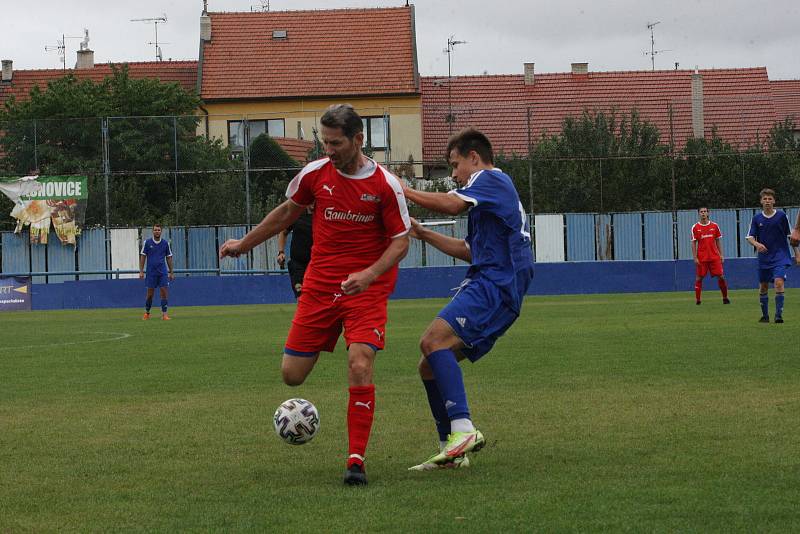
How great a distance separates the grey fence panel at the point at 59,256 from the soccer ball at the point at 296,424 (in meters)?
29.8

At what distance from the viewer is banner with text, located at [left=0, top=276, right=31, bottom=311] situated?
110 feet

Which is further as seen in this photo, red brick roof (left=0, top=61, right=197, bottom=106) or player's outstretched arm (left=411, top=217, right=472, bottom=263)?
red brick roof (left=0, top=61, right=197, bottom=106)

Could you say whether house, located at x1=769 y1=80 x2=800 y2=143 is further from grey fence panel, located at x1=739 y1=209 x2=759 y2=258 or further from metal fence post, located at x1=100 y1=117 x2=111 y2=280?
metal fence post, located at x1=100 y1=117 x2=111 y2=280

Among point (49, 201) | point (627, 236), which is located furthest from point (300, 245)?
point (627, 236)

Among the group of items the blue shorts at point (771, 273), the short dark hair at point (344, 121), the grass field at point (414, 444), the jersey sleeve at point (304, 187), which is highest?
the short dark hair at point (344, 121)

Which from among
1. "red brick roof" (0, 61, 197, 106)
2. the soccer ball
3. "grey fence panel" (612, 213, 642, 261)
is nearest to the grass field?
the soccer ball

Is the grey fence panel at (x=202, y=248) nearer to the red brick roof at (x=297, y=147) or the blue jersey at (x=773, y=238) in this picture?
the red brick roof at (x=297, y=147)

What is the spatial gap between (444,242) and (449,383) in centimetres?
96

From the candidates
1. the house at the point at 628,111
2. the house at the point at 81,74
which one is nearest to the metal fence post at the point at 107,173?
the house at the point at 628,111

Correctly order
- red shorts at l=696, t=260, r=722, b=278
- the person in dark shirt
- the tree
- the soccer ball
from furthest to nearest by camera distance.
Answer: the tree
red shorts at l=696, t=260, r=722, b=278
the person in dark shirt
the soccer ball

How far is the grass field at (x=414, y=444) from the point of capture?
5668 mm

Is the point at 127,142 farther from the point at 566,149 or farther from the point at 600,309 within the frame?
the point at 600,309

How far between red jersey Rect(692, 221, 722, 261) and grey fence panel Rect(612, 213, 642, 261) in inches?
385

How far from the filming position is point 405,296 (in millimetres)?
34750
